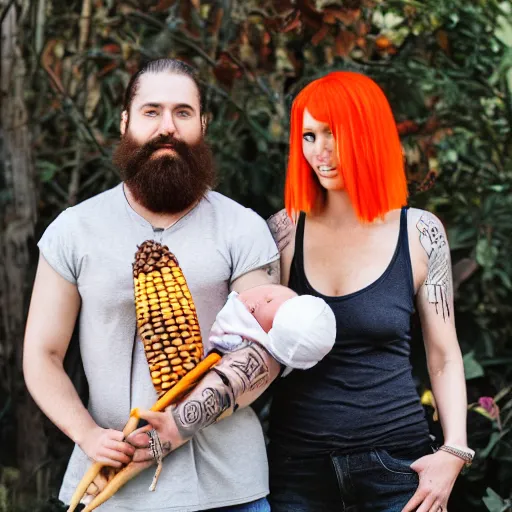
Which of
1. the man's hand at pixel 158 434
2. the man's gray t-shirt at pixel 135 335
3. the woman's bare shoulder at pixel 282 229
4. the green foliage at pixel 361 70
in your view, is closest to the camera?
the man's hand at pixel 158 434

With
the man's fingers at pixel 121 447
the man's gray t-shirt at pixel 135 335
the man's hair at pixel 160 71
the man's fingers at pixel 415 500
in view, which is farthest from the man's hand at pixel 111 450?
the man's hair at pixel 160 71

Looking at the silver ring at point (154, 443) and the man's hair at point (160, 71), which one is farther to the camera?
the man's hair at point (160, 71)

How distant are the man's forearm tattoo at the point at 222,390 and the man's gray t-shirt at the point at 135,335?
0.13m

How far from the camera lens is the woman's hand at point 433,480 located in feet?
8.05

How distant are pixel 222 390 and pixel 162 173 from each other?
1.94 ft

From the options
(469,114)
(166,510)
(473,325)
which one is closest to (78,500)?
(166,510)

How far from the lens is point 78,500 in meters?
2.20

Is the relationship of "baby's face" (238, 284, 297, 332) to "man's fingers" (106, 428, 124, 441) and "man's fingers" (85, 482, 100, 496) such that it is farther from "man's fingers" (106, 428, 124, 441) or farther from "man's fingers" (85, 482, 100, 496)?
"man's fingers" (85, 482, 100, 496)

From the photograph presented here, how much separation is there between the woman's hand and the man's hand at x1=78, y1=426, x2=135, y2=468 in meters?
0.76

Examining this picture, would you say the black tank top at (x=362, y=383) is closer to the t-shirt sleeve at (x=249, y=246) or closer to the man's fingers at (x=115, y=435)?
the t-shirt sleeve at (x=249, y=246)

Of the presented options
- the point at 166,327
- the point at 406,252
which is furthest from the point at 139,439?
the point at 406,252

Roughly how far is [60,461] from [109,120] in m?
1.45

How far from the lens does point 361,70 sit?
146 inches

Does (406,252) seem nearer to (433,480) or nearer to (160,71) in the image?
(433,480)
